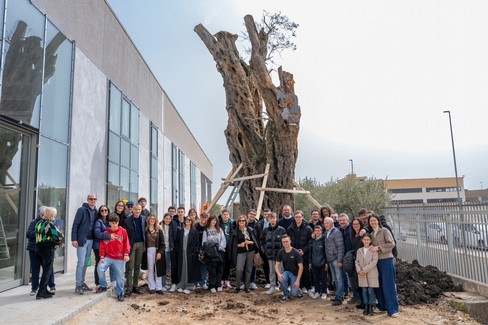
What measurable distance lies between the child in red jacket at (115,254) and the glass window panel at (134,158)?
9188 mm

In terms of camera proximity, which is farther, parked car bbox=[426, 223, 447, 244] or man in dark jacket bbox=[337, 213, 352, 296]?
parked car bbox=[426, 223, 447, 244]

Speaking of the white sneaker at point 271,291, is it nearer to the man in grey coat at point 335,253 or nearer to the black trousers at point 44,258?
the man in grey coat at point 335,253

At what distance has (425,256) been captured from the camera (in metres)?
10.3

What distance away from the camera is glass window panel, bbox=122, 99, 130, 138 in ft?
49.4

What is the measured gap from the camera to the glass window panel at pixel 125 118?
15.0m

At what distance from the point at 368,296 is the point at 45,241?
5.93 m

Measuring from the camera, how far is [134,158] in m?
16.3

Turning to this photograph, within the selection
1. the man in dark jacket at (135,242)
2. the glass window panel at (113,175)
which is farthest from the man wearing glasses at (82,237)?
the glass window panel at (113,175)

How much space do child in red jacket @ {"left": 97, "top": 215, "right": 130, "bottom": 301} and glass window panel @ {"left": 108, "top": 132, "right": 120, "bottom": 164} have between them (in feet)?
22.8

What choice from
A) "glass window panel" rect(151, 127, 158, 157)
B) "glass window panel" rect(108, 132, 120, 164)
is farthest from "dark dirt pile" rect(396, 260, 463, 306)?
"glass window panel" rect(151, 127, 158, 157)

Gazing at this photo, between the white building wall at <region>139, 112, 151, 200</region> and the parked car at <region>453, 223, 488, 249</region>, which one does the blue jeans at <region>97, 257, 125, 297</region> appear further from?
the white building wall at <region>139, 112, 151, 200</region>

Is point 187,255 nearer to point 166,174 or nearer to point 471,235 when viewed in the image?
point 471,235

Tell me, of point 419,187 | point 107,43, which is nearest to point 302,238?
point 107,43

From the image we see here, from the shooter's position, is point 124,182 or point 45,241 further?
point 124,182
